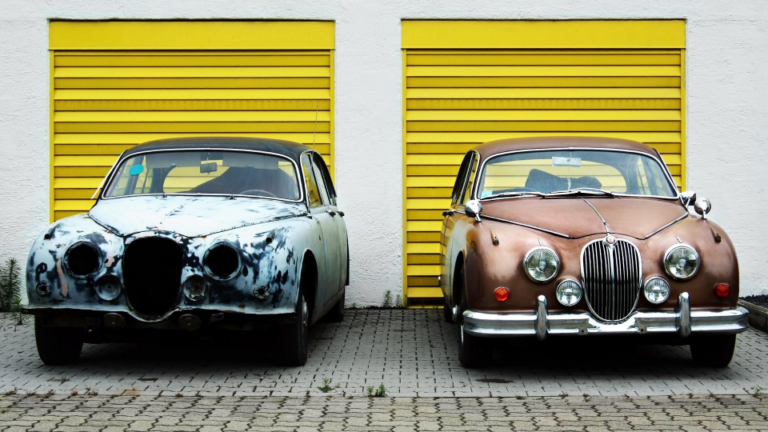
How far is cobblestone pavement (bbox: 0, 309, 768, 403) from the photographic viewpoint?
6094 mm

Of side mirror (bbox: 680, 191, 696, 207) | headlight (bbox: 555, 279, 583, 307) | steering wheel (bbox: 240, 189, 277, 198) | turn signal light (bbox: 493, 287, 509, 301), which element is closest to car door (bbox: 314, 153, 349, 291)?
steering wheel (bbox: 240, 189, 277, 198)

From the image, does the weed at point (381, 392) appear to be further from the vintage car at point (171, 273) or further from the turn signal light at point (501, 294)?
the turn signal light at point (501, 294)

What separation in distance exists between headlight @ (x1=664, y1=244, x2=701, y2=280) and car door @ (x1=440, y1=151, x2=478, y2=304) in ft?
5.61

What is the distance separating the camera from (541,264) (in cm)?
616

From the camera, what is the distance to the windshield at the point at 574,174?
24.0ft

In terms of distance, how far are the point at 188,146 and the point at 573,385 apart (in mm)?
3638

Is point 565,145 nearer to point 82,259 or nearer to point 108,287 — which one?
point 108,287

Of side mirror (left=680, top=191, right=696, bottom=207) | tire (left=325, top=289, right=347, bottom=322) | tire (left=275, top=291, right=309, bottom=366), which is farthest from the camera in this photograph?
tire (left=325, top=289, right=347, bottom=322)

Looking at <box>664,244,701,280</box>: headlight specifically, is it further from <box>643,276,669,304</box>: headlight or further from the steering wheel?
the steering wheel

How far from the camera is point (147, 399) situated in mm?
5801

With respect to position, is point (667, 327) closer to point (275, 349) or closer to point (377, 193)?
point (275, 349)

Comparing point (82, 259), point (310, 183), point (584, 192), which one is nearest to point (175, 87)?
point (310, 183)

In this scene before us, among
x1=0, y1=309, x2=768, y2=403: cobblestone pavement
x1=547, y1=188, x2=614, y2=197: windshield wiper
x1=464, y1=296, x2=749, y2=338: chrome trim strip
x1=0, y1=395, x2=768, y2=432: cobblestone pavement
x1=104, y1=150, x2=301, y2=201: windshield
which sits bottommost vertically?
x1=0, y1=395, x2=768, y2=432: cobblestone pavement

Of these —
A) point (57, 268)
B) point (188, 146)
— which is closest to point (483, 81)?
point (188, 146)
